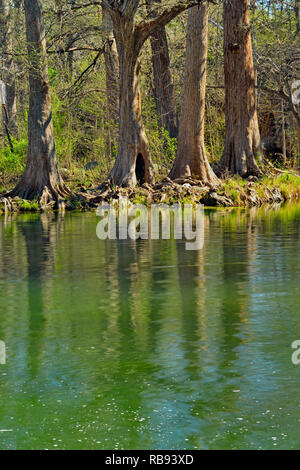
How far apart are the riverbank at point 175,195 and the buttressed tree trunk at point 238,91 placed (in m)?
1.45

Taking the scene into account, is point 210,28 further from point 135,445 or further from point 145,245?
point 135,445

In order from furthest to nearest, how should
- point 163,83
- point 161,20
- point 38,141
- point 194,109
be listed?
1. point 163,83
2. point 194,109
3. point 38,141
4. point 161,20

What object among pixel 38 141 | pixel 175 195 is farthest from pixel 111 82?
pixel 175 195

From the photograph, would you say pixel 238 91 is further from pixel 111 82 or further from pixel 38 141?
pixel 38 141

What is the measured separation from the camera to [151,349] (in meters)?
8.01

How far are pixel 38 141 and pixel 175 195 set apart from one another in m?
4.53

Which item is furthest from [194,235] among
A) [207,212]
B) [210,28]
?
[210,28]

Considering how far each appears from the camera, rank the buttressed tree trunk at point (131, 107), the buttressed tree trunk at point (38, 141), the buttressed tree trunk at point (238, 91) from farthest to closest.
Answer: the buttressed tree trunk at point (238, 91)
the buttressed tree trunk at point (38, 141)
the buttressed tree trunk at point (131, 107)

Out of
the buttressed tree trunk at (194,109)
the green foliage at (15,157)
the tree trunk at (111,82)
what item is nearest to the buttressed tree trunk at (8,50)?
the tree trunk at (111,82)

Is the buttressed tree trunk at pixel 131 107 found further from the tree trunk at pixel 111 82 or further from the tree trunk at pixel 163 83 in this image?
the tree trunk at pixel 163 83

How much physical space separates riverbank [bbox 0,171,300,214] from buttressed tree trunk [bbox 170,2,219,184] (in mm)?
599

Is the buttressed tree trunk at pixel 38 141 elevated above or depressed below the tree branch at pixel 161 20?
below

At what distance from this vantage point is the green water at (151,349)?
19.3 feet

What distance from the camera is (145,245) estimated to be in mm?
16141
